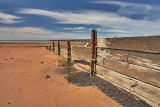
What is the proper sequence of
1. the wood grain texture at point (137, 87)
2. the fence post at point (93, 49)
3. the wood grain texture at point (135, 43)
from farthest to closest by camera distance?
1. the fence post at point (93, 49)
2. the wood grain texture at point (135, 43)
3. the wood grain texture at point (137, 87)

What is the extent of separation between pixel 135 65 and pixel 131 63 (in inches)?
8.2

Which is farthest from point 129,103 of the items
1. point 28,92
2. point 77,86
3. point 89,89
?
point 28,92

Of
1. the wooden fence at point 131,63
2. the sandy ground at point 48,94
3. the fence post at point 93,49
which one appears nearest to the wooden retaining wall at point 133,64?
the wooden fence at point 131,63

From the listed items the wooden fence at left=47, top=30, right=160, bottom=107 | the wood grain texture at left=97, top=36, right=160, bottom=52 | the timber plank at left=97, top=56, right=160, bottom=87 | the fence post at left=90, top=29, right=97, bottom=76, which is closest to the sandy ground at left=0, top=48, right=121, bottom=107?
the wooden fence at left=47, top=30, right=160, bottom=107

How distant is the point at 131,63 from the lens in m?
6.40

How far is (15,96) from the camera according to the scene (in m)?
6.81

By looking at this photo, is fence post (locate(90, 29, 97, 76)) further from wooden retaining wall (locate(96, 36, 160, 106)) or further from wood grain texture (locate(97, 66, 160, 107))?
wood grain texture (locate(97, 66, 160, 107))

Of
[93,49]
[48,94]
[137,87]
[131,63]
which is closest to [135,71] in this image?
[131,63]

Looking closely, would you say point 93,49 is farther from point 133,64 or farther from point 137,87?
point 137,87

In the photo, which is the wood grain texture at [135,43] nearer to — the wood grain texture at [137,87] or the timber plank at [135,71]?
the timber plank at [135,71]

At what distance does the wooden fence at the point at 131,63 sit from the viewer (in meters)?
5.46

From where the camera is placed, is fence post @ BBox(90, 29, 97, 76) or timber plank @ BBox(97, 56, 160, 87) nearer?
timber plank @ BBox(97, 56, 160, 87)

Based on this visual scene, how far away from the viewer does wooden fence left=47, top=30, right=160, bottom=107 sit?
546 cm

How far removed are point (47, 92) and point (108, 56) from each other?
239 cm
